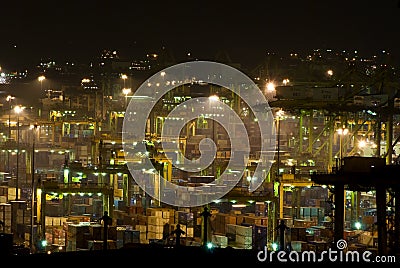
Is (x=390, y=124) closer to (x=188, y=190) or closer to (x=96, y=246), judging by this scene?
(x=188, y=190)

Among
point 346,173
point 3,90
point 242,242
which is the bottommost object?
point 242,242

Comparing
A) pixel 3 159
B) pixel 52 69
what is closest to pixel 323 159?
pixel 3 159

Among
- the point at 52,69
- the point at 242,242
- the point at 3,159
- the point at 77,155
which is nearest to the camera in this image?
the point at 242,242

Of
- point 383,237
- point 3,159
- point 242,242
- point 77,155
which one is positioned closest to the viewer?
point 383,237

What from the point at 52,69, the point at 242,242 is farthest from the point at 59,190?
the point at 52,69

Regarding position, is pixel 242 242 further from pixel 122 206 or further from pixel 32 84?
A: pixel 32 84

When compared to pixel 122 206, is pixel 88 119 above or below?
above

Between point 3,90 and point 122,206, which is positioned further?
point 3,90

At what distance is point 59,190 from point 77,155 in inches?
1058

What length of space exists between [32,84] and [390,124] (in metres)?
51.6

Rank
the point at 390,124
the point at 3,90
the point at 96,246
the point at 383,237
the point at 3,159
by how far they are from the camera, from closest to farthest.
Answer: the point at 383,237 < the point at 96,246 < the point at 390,124 < the point at 3,159 < the point at 3,90

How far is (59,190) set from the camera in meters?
27.5

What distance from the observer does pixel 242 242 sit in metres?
25.4

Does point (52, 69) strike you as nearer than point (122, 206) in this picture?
No
